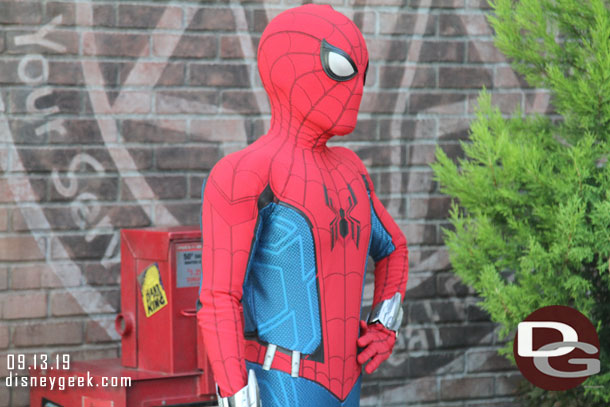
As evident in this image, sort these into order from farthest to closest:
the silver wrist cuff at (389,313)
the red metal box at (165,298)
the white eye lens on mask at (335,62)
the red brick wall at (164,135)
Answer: the red brick wall at (164,135), the red metal box at (165,298), the silver wrist cuff at (389,313), the white eye lens on mask at (335,62)

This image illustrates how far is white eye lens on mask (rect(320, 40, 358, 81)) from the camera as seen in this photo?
6.84 ft

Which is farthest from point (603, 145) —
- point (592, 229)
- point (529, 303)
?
point (529, 303)

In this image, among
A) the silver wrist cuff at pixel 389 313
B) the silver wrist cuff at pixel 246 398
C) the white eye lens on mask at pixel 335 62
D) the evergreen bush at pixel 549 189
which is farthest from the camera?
the evergreen bush at pixel 549 189

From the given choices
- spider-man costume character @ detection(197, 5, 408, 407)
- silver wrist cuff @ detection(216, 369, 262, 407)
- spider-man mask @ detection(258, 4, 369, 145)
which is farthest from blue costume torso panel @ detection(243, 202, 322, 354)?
spider-man mask @ detection(258, 4, 369, 145)

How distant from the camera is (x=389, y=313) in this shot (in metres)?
2.39

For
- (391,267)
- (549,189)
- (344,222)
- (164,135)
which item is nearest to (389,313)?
(391,267)

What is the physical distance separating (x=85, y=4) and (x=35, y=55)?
28 centimetres

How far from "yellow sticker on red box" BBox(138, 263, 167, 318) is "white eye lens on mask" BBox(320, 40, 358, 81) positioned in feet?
3.16

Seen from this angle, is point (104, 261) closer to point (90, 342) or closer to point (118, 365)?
point (90, 342)

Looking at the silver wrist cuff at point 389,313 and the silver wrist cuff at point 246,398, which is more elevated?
the silver wrist cuff at point 389,313

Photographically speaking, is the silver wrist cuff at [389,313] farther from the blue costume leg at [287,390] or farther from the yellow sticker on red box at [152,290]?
the yellow sticker on red box at [152,290]

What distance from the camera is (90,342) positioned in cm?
329

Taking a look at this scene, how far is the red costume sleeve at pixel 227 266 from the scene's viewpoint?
2006 mm

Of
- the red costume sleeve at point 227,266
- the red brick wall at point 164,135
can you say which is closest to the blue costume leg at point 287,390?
the red costume sleeve at point 227,266
